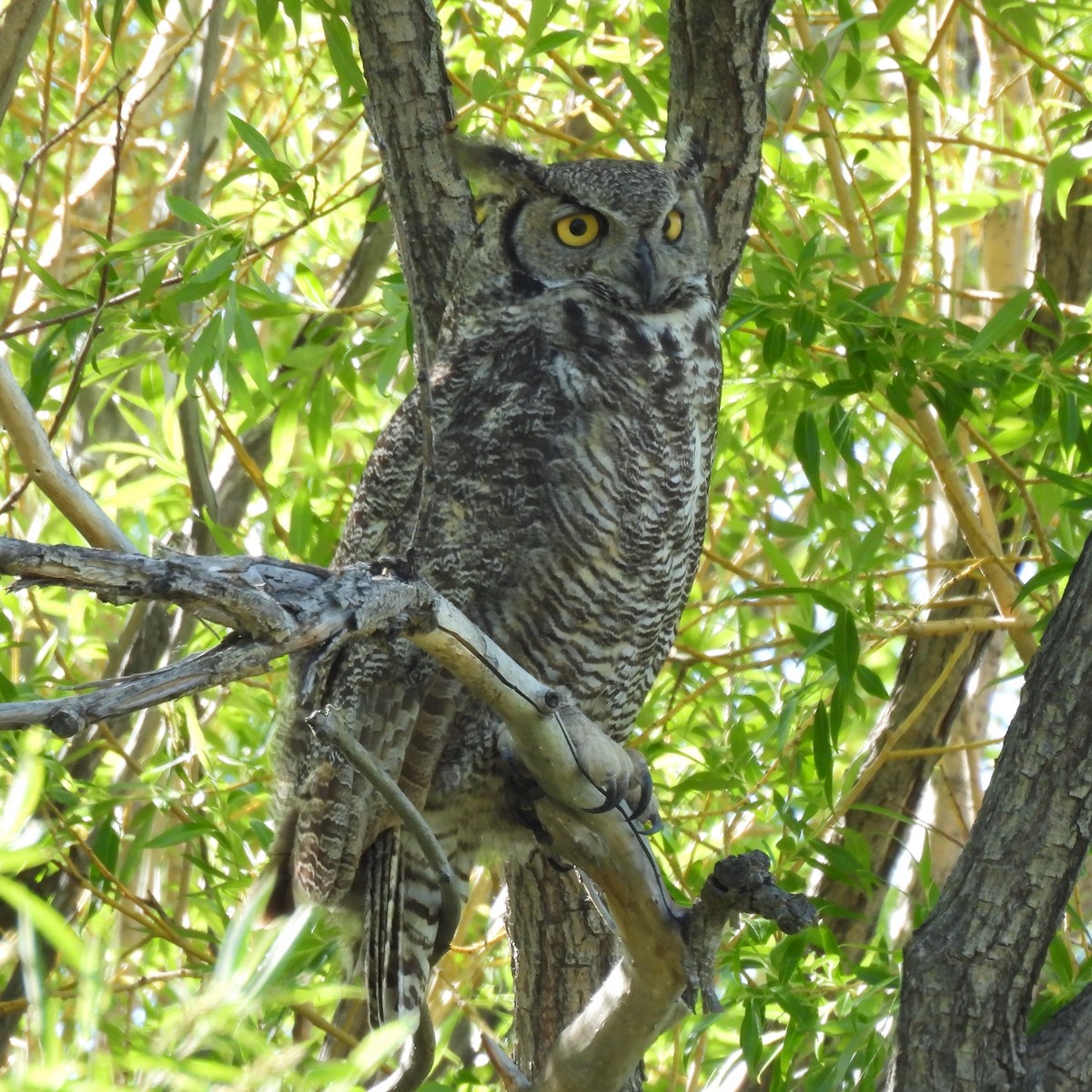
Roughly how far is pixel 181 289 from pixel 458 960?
166cm

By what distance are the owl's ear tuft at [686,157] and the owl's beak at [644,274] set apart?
126 millimetres

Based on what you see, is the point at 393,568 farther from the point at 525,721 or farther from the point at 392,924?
the point at 392,924

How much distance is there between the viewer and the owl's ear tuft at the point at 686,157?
2.02m

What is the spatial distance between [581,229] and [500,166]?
0.17 meters

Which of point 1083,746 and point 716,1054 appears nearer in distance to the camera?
point 1083,746

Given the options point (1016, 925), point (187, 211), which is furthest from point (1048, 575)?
point (187, 211)

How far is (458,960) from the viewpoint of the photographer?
297 centimetres

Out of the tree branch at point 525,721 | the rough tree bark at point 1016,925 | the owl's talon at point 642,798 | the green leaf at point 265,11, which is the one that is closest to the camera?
the tree branch at point 525,721

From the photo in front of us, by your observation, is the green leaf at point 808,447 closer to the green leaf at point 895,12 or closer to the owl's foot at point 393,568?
the green leaf at point 895,12

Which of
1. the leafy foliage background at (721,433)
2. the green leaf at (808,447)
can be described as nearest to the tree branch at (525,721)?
the leafy foliage background at (721,433)

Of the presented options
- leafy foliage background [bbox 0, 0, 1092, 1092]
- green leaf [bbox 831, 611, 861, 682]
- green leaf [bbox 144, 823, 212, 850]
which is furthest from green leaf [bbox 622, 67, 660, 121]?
green leaf [bbox 144, 823, 212, 850]

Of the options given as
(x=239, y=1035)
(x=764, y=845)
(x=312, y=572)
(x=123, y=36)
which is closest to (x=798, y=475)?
(x=764, y=845)

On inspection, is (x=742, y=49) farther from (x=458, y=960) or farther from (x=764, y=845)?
(x=458, y=960)

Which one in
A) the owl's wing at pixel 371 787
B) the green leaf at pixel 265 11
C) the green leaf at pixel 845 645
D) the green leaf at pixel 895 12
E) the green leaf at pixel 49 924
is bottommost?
the owl's wing at pixel 371 787
